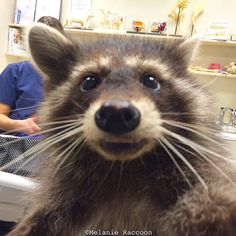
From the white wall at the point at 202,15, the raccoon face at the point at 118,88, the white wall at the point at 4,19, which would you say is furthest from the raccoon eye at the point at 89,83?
the white wall at the point at 4,19

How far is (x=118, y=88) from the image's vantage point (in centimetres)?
84

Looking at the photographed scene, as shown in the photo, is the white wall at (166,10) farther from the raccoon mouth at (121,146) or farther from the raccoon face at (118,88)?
the raccoon mouth at (121,146)

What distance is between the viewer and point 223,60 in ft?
12.4

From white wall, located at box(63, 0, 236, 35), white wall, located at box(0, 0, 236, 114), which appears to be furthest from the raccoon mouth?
white wall, located at box(63, 0, 236, 35)

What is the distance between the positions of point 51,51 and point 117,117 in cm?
44

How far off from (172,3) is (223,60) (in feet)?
2.56

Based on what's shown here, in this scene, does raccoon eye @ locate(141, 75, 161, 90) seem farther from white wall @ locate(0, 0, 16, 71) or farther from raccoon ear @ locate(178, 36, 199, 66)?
white wall @ locate(0, 0, 16, 71)

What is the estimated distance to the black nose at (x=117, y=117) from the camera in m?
0.73

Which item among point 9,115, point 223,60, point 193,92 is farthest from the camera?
point 223,60

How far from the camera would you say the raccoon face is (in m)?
0.77

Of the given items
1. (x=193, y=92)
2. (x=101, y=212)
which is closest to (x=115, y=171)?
(x=101, y=212)

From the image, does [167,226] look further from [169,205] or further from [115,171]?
[115,171]

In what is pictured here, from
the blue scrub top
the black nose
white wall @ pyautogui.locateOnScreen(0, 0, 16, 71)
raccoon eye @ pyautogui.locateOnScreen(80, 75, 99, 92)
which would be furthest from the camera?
white wall @ pyautogui.locateOnScreen(0, 0, 16, 71)

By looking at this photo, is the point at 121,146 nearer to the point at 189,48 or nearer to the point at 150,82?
the point at 150,82
